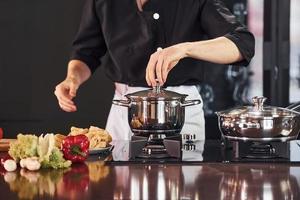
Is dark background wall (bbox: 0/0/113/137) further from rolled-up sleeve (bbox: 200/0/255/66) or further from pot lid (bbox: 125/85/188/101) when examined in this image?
pot lid (bbox: 125/85/188/101)

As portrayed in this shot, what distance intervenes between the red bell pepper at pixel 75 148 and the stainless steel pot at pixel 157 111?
0.52ft

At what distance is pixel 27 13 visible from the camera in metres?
3.25

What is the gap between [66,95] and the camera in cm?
176

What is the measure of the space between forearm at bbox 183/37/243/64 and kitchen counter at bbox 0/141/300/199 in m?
0.34

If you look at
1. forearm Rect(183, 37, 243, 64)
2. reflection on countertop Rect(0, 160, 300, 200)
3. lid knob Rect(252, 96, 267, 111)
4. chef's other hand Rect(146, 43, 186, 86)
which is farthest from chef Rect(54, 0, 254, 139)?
reflection on countertop Rect(0, 160, 300, 200)

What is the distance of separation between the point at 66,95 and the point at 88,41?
412 mm

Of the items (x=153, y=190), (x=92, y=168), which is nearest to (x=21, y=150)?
(x=92, y=168)

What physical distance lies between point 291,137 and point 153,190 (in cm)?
47

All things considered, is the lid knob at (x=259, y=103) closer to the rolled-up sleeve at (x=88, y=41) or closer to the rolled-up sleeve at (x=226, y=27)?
the rolled-up sleeve at (x=226, y=27)

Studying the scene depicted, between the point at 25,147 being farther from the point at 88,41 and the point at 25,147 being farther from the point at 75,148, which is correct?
the point at 88,41

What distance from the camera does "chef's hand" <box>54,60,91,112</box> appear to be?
1715mm

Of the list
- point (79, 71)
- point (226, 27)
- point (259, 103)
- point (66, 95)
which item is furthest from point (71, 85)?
point (259, 103)

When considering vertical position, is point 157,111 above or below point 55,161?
above

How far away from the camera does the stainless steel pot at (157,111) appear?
146 centimetres
